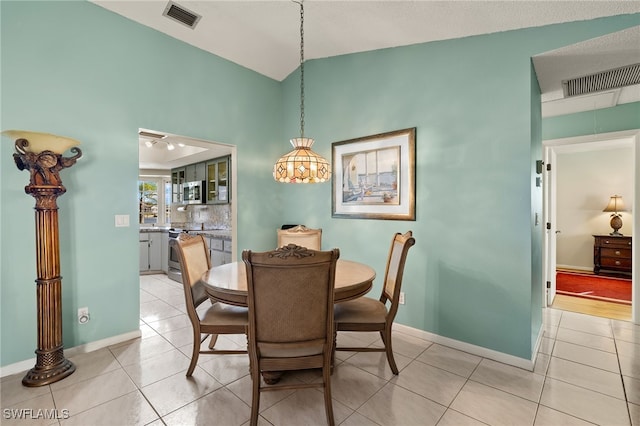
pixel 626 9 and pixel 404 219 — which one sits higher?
pixel 626 9

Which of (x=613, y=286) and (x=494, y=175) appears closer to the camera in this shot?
(x=494, y=175)

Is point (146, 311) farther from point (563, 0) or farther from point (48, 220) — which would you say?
point (563, 0)

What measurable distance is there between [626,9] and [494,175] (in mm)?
1279

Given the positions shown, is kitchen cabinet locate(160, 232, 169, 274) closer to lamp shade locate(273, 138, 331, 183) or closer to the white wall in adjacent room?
lamp shade locate(273, 138, 331, 183)

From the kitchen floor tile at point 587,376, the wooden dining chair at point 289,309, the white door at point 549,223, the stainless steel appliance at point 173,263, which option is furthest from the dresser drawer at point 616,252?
the stainless steel appliance at point 173,263

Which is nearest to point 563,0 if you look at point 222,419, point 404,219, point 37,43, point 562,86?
point 562,86

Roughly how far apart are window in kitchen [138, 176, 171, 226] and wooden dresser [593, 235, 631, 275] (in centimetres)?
871

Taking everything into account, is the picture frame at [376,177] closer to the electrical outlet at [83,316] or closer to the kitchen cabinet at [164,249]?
the electrical outlet at [83,316]

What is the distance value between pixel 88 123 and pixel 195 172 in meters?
3.14

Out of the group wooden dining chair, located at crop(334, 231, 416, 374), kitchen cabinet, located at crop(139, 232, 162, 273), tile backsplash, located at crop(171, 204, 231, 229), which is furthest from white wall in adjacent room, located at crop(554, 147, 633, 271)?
kitchen cabinet, located at crop(139, 232, 162, 273)

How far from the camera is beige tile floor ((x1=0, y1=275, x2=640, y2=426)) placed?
174 cm

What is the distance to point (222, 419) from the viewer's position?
1.71 meters

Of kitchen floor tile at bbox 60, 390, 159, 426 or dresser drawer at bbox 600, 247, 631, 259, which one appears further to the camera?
dresser drawer at bbox 600, 247, 631, 259

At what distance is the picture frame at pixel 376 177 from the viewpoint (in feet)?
9.62
